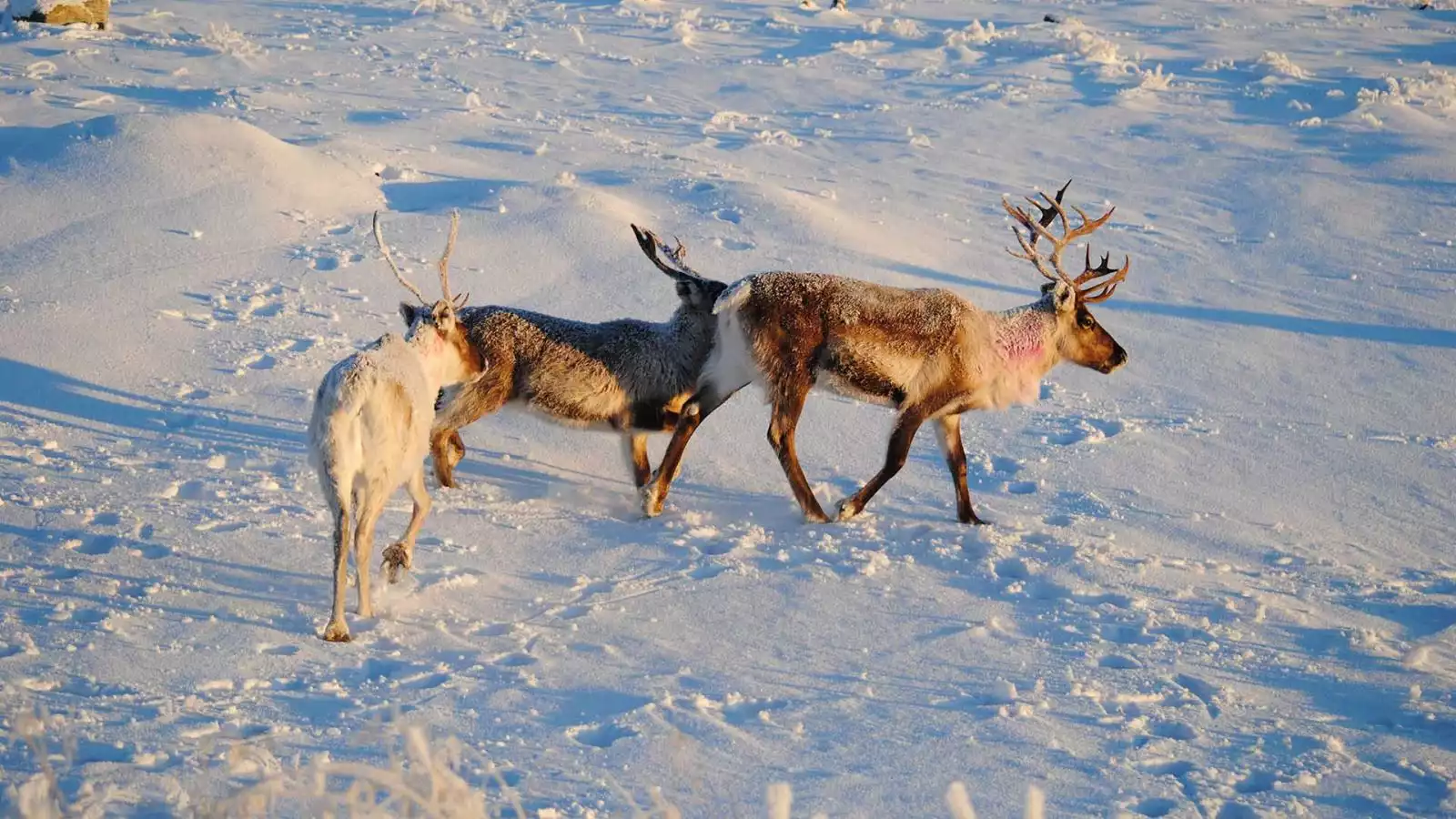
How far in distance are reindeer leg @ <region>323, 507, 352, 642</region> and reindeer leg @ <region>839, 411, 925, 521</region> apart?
118 inches

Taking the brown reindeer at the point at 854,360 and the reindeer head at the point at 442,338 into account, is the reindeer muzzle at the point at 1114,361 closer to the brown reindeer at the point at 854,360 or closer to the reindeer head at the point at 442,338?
the brown reindeer at the point at 854,360

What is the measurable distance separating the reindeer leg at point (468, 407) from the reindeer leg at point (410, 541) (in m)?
0.91

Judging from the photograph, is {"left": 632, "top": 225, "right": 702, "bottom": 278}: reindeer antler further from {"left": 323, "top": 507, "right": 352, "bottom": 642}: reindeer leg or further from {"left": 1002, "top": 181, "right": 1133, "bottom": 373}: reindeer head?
{"left": 323, "top": 507, "right": 352, "bottom": 642}: reindeer leg

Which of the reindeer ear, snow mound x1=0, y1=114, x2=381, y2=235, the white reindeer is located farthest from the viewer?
snow mound x1=0, y1=114, x2=381, y2=235

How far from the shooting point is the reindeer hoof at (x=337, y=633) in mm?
6062

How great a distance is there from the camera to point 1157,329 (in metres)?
11.3

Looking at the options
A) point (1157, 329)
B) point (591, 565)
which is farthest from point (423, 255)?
point (1157, 329)

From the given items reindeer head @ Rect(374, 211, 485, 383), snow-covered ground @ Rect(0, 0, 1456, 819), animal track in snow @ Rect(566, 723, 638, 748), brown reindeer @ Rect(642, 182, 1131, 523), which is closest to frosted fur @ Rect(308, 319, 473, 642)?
snow-covered ground @ Rect(0, 0, 1456, 819)

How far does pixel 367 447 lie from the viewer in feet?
20.8

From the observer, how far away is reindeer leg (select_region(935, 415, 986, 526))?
8.04 meters

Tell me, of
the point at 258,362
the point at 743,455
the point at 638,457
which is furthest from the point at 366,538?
the point at 258,362

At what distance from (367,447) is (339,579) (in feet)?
2.09

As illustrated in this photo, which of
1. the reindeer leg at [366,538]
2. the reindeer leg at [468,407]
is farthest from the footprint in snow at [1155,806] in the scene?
the reindeer leg at [468,407]

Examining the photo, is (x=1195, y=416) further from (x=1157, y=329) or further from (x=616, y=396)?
(x=616, y=396)
